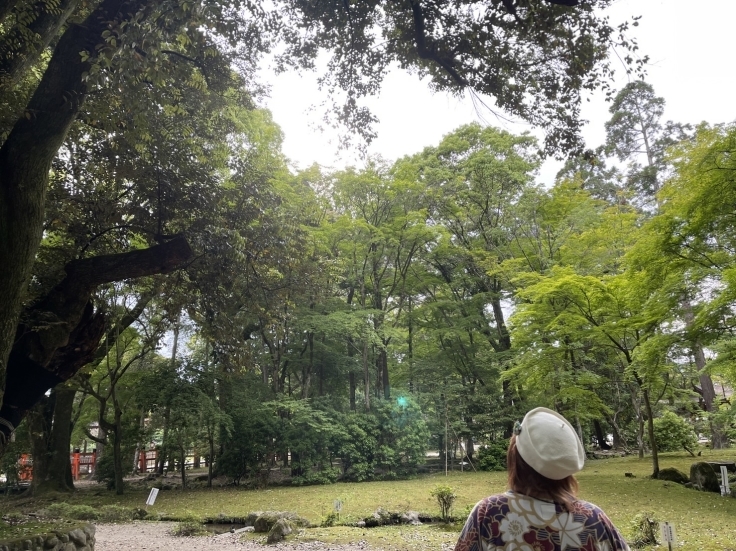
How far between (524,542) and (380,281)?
16.7 meters

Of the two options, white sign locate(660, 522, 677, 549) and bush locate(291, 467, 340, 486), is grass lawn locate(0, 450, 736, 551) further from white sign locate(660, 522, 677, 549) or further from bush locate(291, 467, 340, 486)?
white sign locate(660, 522, 677, 549)

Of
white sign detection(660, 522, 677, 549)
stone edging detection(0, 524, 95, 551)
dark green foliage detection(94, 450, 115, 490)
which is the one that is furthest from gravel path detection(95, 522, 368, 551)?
dark green foliage detection(94, 450, 115, 490)

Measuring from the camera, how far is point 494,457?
15398mm

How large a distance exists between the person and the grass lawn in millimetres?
4879

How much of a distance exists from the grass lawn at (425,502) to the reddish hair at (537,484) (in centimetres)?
491

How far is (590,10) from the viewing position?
4.88 meters

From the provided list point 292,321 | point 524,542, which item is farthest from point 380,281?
point 524,542

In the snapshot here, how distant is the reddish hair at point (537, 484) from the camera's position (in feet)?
4.70

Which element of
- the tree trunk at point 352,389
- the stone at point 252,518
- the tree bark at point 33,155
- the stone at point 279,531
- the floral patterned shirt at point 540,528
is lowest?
the stone at point 252,518

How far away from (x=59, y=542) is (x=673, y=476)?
37.4 feet

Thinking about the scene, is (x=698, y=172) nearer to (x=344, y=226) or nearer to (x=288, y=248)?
(x=288, y=248)

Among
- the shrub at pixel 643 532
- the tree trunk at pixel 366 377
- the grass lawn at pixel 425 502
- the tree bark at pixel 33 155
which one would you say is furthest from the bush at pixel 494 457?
the tree bark at pixel 33 155

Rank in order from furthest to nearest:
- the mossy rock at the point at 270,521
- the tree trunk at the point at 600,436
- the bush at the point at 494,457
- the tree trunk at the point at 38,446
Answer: the tree trunk at the point at 600,436, the bush at the point at 494,457, the tree trunk at the point at 38,446, the mossy rock at the point at 270,521

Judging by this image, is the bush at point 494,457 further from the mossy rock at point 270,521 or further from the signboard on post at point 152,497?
the signboard on post at point 152,497
